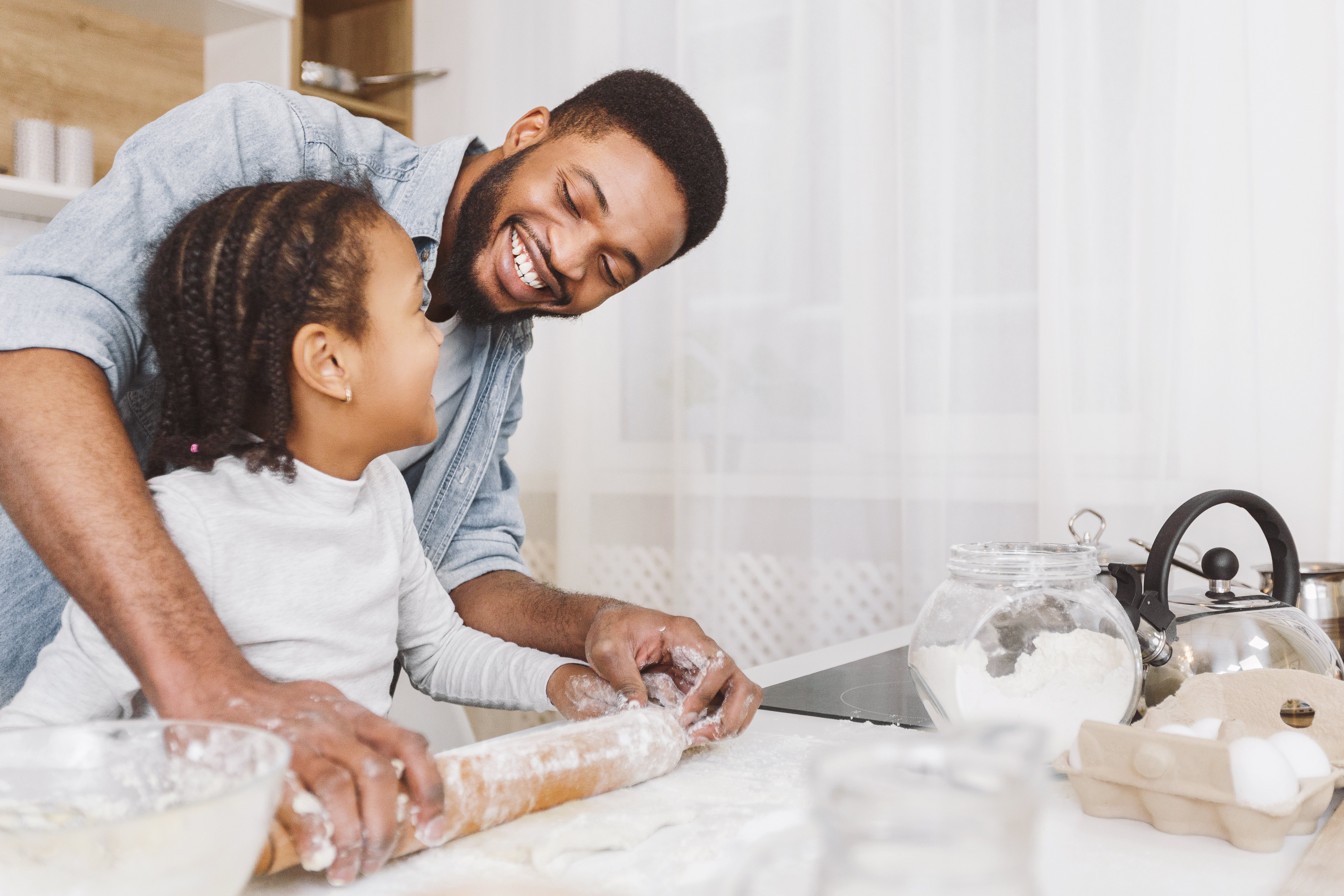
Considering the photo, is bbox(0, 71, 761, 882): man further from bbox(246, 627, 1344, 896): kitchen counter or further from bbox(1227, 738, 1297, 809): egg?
bbox(1227, 738, 1297, 809): egg

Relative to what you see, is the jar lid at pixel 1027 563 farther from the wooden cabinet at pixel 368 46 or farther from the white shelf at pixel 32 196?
the wooden cabinet at pixel 368 46

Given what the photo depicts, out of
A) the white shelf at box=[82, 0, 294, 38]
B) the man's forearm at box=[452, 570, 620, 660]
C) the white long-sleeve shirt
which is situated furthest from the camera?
the white shelf at box=[82, 0, 294, 38]

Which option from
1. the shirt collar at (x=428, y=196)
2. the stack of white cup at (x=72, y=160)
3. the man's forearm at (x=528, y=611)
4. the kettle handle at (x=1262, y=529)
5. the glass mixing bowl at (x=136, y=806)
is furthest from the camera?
the stack of white cup at (x=72, y=160)

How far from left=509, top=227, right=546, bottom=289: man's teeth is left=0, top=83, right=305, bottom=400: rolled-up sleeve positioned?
28cm

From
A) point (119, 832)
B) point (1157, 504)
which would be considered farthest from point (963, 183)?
point (119, 832)

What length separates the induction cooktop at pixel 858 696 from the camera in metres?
0.95

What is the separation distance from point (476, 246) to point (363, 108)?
159 centimetres

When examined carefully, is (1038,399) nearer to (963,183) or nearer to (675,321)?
(963,183)

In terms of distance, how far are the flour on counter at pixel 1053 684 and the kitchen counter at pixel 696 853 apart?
0.17ft

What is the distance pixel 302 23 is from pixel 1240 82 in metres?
2.33

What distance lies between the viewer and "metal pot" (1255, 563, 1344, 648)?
1.11 meters

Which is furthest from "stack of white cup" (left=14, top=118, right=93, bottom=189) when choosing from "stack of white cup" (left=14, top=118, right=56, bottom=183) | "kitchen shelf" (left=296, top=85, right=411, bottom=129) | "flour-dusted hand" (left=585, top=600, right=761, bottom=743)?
"flour-dusted hand" (left=585, top=600, right=761, bottom=743)

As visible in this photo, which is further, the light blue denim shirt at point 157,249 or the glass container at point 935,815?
the light blue denim shirt at point 157,249

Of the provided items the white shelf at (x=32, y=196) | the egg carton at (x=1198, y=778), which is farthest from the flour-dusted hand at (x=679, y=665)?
the white shelf at (x=32, y=196)
